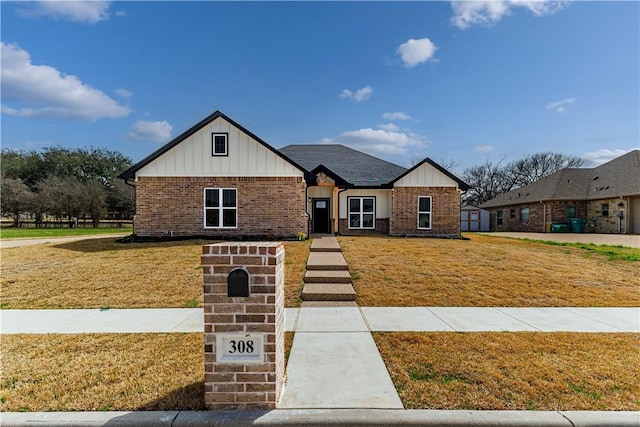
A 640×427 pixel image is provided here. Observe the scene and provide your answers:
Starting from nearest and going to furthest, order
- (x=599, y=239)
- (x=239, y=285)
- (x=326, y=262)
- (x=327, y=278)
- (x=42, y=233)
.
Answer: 1. (x=239, y=285)
2. (x=327, y=278)
3. (x=326, y=262)
4. (x=599, y=239)
5. (x=42, y=233)

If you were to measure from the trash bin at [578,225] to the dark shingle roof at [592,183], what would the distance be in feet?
5.64

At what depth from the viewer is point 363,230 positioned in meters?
16.9

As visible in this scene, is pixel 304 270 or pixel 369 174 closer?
pixel 304 270

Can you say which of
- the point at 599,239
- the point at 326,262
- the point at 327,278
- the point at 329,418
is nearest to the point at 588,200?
the point at 599,239

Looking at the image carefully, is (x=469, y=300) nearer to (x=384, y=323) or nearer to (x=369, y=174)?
(x=384, y=323)

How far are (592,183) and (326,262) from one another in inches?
1063

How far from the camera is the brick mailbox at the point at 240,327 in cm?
273

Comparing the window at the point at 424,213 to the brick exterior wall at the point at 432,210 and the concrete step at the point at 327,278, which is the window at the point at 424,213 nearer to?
the brick exterior wall at the point at 432,210

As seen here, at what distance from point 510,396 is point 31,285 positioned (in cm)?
915

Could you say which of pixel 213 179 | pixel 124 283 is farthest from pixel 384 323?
pixel 213 179

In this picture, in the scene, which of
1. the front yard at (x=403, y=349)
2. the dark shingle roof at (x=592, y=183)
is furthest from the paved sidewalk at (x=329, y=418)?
the dark shingle roof at (x=592, y=183)

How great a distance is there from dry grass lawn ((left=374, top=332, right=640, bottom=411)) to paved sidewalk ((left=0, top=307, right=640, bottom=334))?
41cm

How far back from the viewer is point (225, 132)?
1340 centimetres

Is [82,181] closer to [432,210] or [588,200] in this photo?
[432,210]
